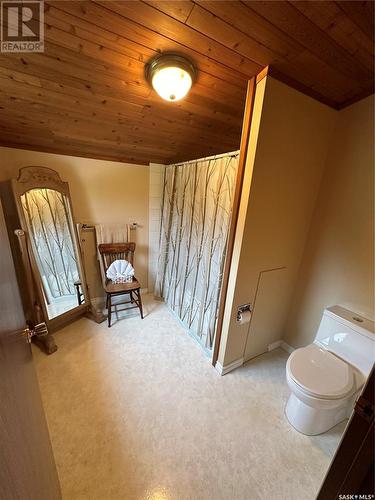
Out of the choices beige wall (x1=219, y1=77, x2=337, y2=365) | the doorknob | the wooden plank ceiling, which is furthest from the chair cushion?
the wooden plank ceiling

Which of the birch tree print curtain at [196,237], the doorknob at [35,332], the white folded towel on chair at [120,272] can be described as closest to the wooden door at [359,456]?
the doorknob at [35,332]

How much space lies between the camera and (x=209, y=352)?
2051 millimetres

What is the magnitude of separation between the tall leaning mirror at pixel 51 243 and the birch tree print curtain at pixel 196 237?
1.10 m

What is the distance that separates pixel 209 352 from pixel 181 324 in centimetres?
54

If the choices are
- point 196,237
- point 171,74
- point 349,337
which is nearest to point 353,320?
point 349,337

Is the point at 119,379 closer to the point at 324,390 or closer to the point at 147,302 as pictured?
the point at 147,302

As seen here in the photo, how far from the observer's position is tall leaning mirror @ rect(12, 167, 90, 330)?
1.86 m

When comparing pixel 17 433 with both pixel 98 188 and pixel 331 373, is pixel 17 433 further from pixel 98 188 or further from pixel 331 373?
pixel 98 188

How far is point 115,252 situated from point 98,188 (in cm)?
81

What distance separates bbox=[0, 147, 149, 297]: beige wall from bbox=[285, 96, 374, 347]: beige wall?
2.07 metres

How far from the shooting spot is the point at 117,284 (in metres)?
2.45

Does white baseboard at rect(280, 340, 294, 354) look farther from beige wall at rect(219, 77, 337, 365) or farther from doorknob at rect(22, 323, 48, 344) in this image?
doorknob at rect(22, 323, 48, 344)

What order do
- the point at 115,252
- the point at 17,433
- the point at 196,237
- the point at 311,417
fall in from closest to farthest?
the point at 17,433, the point at 311,417, the point at 196,237, the point at 115,252

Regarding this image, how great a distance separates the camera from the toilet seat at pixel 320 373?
50.6 inches
